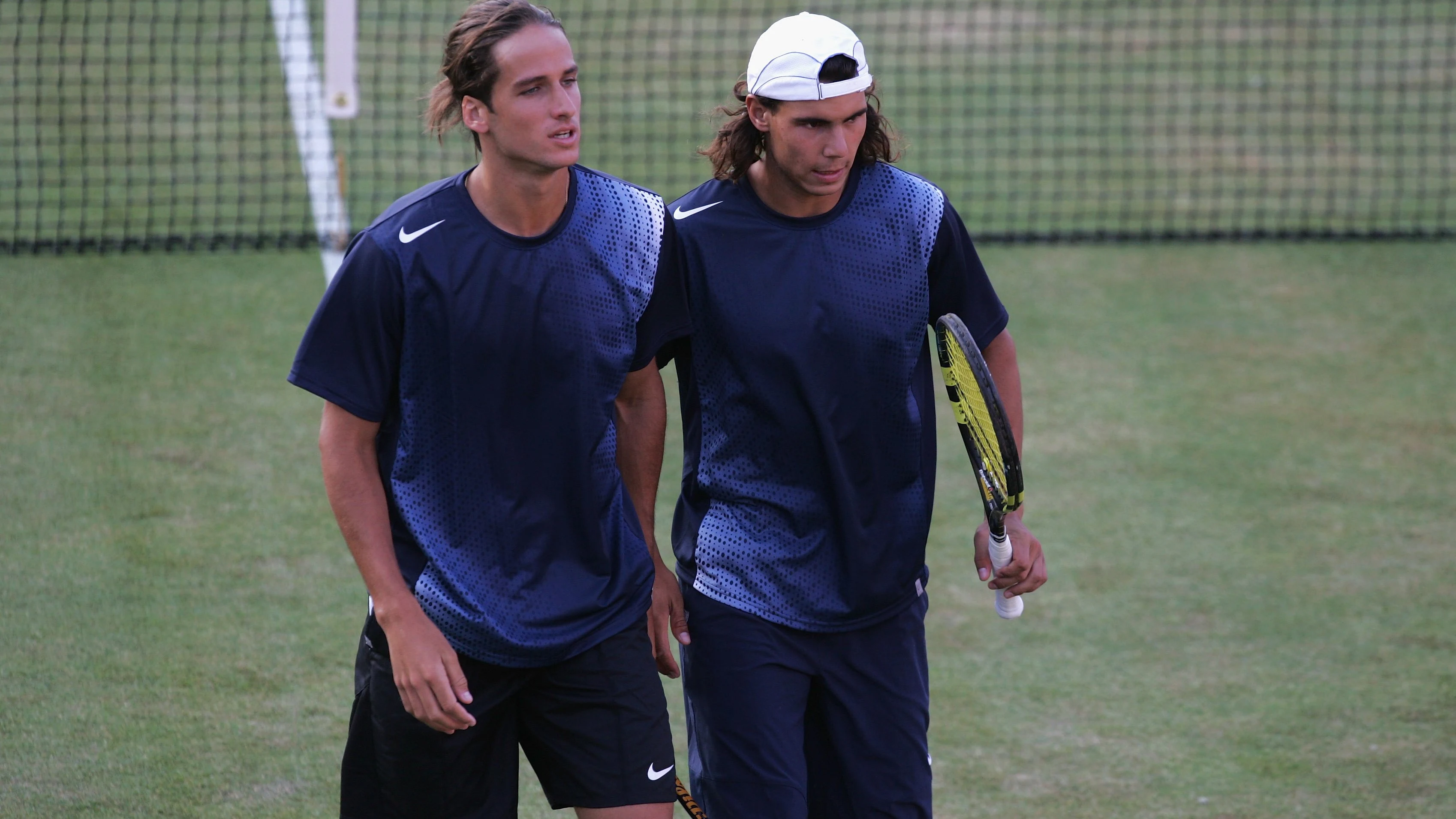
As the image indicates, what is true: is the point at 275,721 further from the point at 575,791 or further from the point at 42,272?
the point at 42,272

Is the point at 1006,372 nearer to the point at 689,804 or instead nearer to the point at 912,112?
the point at 689,804

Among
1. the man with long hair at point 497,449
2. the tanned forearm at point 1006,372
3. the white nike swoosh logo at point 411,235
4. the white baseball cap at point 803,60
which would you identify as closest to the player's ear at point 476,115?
the man with long hair at point 497,449

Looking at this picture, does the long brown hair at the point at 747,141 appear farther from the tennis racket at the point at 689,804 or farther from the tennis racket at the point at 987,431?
the tennis racket at the point at 689,804

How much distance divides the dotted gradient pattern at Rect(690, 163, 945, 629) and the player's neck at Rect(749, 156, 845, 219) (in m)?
0.06

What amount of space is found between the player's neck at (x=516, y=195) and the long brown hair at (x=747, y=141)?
2.00ft

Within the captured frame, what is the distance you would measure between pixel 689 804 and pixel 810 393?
1.11 m

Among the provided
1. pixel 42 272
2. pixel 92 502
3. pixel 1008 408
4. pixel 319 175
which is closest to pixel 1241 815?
pixel 1008 408

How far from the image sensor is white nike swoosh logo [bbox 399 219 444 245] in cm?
354

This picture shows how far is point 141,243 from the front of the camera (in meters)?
10.1

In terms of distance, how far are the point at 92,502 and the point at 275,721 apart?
1907 mm

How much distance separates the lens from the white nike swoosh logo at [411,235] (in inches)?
139

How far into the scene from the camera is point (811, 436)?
402cm

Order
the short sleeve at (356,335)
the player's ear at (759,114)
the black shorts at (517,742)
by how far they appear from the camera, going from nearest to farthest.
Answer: the short sleeve at (356,335) → the black shorts at (517,742) → the player's ear at (759,114)

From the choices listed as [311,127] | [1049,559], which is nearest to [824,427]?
[1049,559]
